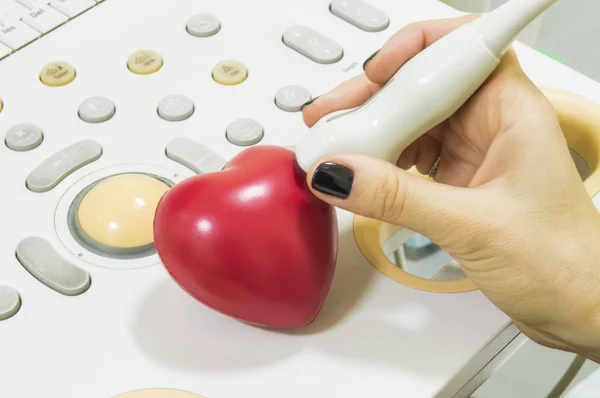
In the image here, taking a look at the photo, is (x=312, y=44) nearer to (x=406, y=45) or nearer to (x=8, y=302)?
(x=406, y=45)

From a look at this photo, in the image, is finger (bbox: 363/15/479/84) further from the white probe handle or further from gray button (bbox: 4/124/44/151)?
gray button (bbox: 4/124/44/151)

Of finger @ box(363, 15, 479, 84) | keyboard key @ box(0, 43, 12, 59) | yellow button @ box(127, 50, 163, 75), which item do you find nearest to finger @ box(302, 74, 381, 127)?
finger @ box(363, 15, 479, 84)

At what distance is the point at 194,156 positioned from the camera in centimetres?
43

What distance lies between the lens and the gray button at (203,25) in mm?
523

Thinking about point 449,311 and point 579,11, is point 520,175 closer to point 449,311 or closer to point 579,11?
point 449,311

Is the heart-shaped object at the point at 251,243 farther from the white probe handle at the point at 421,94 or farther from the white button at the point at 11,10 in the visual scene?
the white button at the point at 11,10

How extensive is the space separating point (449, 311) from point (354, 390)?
0.07 meters

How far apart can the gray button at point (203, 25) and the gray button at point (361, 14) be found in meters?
0.09

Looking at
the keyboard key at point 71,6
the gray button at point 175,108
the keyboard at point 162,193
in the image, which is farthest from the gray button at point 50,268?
the keyboard key at point 71,6

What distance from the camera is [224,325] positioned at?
0.37 meters

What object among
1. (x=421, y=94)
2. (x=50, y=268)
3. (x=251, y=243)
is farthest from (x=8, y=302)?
(x=421, y=94)

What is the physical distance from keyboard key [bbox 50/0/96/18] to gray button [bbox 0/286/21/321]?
0.25 metres

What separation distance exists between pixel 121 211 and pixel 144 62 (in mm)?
142

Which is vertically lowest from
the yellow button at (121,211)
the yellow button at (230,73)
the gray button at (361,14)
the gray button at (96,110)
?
the gray button at (96,110)
